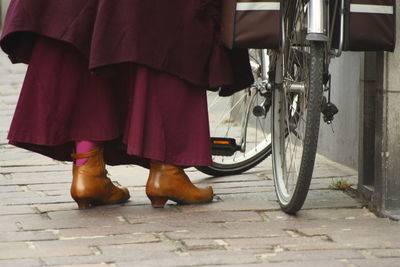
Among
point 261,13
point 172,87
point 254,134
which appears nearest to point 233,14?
point 261,13

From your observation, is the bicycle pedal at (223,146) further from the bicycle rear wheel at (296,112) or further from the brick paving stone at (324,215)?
the brick paving stone at (324,215)

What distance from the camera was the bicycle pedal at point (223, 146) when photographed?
507cm

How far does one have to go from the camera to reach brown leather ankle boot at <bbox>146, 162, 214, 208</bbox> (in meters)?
4.47

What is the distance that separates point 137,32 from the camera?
4.24 meters

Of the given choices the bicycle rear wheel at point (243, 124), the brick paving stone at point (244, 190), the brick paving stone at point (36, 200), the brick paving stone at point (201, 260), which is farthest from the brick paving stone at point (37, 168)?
the brick paving stone at point (201, 260)

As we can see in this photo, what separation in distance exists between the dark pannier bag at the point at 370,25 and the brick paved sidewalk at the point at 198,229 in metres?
0.68

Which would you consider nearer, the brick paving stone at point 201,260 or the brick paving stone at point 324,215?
the brick paving stone at point 201,260

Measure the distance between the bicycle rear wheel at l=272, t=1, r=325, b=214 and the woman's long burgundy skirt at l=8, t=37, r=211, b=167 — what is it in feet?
1.10

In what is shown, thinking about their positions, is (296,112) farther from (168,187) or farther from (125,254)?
(125,254)

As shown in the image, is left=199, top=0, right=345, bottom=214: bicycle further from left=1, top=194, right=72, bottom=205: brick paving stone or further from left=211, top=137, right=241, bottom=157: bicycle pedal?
left=1, top=194, right=72, bottom=205: brick paving stone

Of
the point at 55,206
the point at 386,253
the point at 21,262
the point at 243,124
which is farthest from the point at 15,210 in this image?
the point at 386,253

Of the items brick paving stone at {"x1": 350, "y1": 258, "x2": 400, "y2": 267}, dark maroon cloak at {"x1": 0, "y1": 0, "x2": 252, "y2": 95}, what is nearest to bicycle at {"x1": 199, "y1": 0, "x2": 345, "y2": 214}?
dark maroon cloak at {"x1": 0, "y1": 0, "x2": 252, "y2": 95}

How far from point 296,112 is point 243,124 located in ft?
2.70

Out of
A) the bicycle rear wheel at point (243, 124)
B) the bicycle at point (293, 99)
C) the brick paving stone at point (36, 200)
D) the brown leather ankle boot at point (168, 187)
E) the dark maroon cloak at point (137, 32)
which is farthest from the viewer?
the bicycle rear wheel at point (243, 124)
